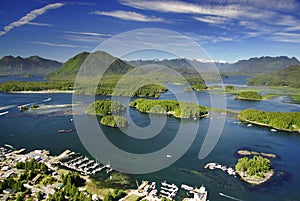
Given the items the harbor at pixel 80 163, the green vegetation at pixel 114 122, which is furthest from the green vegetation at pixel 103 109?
the harbor at pixel 80 163

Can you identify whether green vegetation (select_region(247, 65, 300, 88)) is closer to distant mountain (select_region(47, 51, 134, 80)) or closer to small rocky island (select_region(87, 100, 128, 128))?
distant mountain (select_region(47, 51, 134, 80))

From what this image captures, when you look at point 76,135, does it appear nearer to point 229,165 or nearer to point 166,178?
point 166,178

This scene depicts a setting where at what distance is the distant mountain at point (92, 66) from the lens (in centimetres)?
7436

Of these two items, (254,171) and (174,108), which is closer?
(254,171)

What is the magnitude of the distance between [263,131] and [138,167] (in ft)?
44.0

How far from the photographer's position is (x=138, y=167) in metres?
14.5

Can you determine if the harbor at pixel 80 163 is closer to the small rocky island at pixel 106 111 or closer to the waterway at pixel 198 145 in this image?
the waterway at pixel 198 145

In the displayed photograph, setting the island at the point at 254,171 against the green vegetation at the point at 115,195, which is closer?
the green vegetation at the point at 115,195

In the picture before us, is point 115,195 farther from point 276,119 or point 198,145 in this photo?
point 276,119

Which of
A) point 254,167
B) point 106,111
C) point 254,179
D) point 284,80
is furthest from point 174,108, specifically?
point 284,80

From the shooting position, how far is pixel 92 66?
82250mm

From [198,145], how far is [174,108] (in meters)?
11.0

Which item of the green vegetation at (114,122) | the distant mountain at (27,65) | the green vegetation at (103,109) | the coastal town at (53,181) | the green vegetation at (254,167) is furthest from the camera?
the distant mountain at (27,65)

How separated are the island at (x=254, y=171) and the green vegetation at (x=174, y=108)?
1312cm
